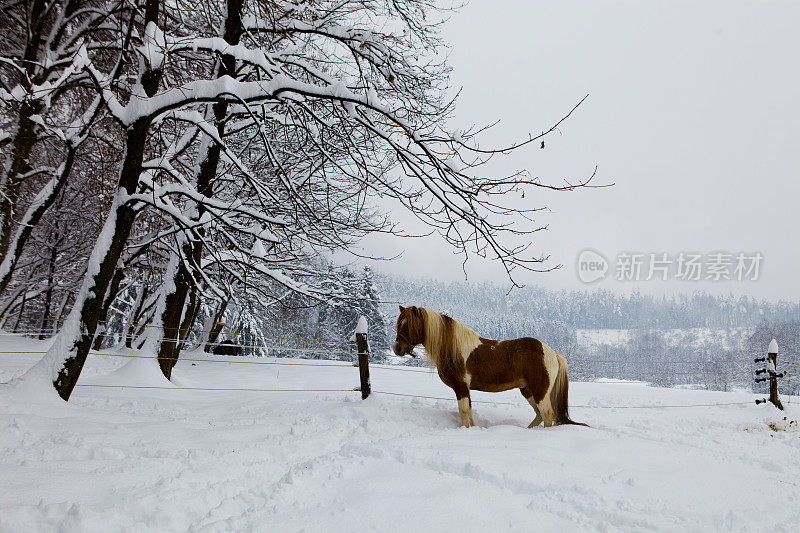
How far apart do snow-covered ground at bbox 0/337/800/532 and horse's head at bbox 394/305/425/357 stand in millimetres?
887

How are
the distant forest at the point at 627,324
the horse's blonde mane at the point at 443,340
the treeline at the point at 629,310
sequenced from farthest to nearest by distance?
1. the treeline at the point at 629,310
2. the distant forest at the point at 627,324
3. the horse's blonde mane at the point at 443,340

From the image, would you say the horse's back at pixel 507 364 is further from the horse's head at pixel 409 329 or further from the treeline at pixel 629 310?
the treeline at pixel 629 310

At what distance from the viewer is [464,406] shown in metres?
5.08

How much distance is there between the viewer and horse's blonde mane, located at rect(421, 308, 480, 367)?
17.3 feet

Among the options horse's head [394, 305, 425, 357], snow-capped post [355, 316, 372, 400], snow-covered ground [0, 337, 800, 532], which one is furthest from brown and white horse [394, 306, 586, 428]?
snow-capped post [355, 316, 372, 400]

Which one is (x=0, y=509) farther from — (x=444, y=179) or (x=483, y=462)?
(x=444, y=179)

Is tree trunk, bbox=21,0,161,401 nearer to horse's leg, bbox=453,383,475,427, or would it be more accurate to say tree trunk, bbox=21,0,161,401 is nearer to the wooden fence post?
horse's leg, bbox=453,383,475,427

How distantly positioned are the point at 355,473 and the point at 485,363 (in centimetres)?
257

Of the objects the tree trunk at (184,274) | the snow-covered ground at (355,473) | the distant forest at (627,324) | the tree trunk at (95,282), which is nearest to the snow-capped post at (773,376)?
the snow-covered ground at (355,473)

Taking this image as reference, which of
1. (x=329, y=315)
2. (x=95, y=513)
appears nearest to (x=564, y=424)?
(x=95, y=513)

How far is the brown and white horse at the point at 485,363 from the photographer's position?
5082mm

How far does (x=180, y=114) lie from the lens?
468 centimetres

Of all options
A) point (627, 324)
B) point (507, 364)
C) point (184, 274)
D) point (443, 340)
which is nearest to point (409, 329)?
point (443, 340)

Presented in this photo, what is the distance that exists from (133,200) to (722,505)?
594 cm
